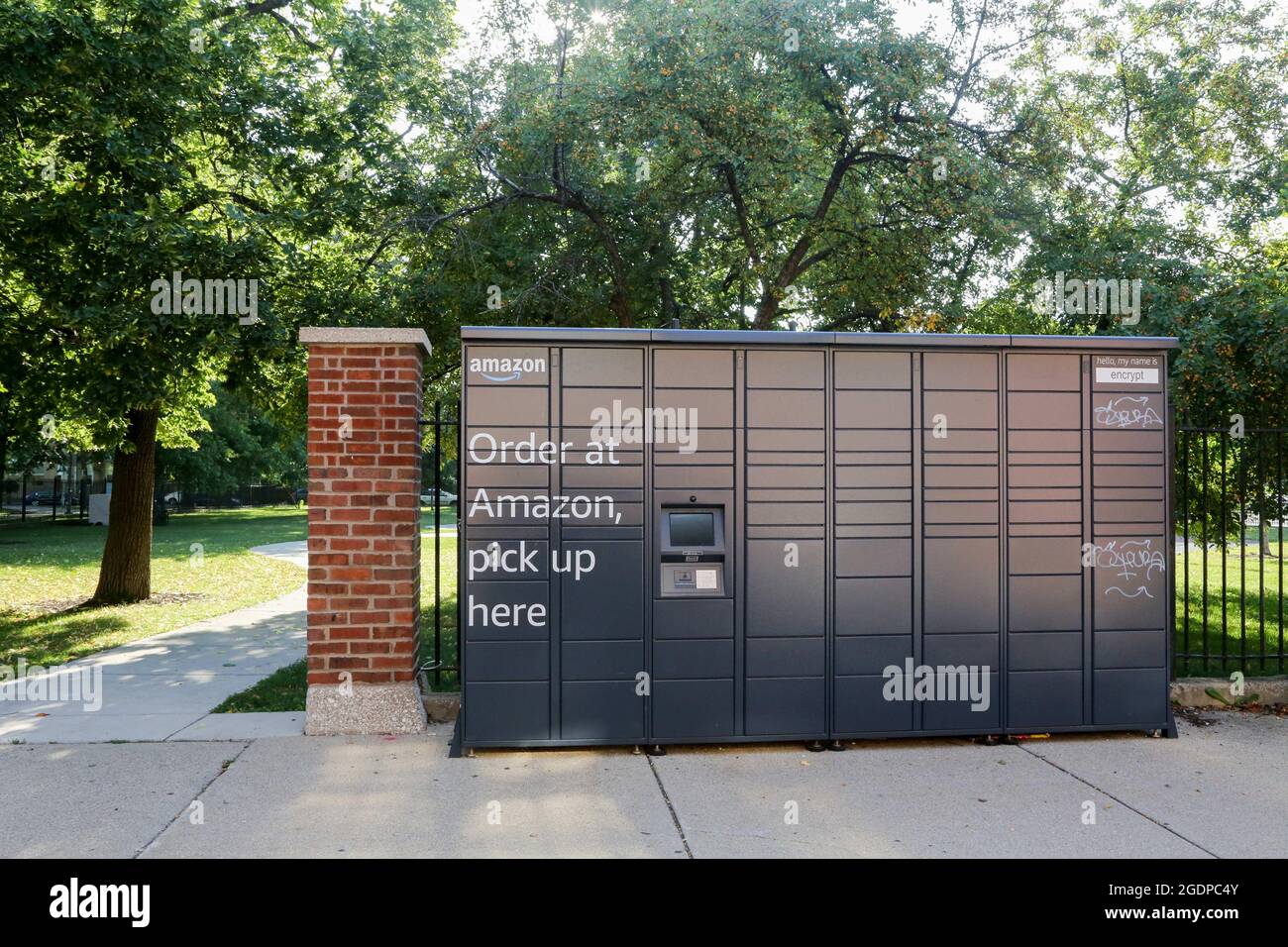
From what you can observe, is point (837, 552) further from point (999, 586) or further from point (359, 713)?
point (359, 713)

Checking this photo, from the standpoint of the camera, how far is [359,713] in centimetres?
541

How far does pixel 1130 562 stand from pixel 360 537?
4887mm

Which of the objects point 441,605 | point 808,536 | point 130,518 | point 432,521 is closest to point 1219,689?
point 808,536

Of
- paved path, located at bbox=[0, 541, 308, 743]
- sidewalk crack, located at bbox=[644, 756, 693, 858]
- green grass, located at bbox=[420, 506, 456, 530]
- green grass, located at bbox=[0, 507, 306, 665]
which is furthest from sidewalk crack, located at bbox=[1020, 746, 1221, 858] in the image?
green grass, located at bbox=[420, 506, 456, 530]

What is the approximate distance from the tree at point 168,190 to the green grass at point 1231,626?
9.02 metres

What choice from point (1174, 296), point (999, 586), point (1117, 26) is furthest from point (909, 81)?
point (999, 586)

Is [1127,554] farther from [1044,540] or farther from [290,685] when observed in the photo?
[290,685]

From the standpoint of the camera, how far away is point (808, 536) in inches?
205

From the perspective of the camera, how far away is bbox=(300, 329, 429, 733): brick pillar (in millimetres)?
5387

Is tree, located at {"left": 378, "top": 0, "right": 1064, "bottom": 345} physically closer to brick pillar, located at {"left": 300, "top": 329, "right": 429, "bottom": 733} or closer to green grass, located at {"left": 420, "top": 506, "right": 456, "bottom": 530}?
brick pillar, located at {"left": 300, "top": 329, "right": 429, "bottom": 733}

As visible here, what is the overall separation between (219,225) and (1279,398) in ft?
35.8

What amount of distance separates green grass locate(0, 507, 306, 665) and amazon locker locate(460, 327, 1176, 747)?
5832 millimetres

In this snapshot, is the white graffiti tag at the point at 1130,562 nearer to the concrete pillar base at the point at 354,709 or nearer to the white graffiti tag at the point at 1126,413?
the white graffiti tag at the point at 1126,413

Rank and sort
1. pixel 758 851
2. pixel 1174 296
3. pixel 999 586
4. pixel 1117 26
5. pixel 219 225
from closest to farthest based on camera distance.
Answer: pixel 758 851
pixel 999 586
pixel 1174 296
pixel 219 225
pixel 1117 26
